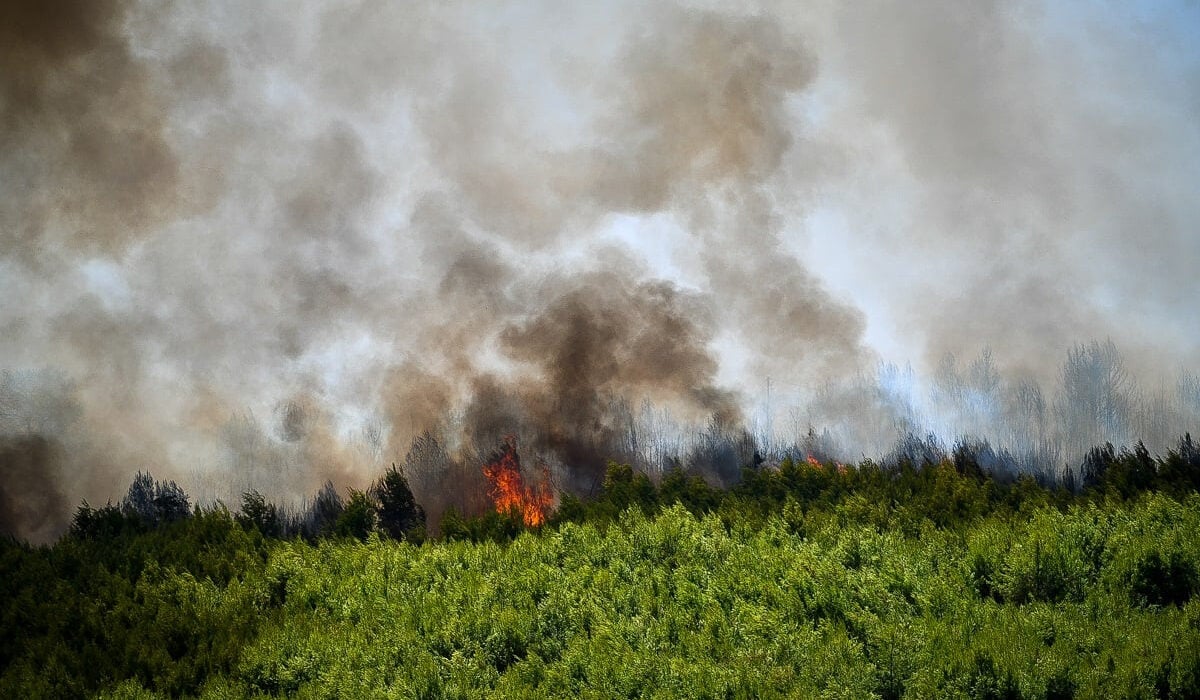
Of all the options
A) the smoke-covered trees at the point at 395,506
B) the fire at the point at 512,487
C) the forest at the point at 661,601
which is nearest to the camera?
the forest at the point at 661,601

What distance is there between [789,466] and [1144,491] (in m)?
11.1

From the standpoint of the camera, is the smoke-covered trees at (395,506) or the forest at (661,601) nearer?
the forest at (661,601)

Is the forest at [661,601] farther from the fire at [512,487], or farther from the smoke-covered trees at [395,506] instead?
the fire at [512,487]

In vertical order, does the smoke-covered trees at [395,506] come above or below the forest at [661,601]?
above

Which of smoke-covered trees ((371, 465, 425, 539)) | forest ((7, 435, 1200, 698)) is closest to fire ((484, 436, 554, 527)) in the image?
smoke-covered trees ((371, 465, 425, 539))

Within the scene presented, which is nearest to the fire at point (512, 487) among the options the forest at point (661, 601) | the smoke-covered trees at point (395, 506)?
the smoke-covered trees at point (395, 506)

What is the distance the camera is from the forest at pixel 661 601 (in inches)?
691

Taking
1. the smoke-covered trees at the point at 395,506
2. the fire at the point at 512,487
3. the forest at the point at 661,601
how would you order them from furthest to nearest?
the fire at the point at 512,487
the smoke-covered trees at the point at 395,506
the forest at the point at 661,601

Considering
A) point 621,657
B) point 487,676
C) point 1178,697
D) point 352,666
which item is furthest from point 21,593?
point 1178,697

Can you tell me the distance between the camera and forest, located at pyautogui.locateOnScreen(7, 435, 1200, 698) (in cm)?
1756

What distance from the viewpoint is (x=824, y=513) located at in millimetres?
29031

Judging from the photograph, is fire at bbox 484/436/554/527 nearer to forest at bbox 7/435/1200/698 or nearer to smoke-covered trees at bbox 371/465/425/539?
smoke-covered trees at bbox 371/465/425/539

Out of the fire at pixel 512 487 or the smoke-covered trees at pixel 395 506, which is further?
the fire at pixel 512 487

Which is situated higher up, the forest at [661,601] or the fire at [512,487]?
the fire at [512,487]
